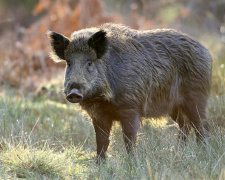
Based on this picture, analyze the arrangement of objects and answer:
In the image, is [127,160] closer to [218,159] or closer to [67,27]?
[218,159]

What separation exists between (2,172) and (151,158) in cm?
164

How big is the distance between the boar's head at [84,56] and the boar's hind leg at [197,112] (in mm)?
1624

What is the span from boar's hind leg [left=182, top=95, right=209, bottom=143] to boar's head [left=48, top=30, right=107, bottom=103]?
5.33ft

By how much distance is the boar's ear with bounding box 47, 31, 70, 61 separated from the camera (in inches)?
243

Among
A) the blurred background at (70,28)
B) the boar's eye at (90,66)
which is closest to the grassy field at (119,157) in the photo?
the boar's eye at (90,66)

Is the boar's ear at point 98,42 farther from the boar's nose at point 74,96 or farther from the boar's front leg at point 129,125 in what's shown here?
Result: the boar's front leg at point 129,125

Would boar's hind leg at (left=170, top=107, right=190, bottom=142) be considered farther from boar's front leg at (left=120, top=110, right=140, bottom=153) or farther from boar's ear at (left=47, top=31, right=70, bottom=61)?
boar's ear at (left=47, top=31, right=70, bottom=61)

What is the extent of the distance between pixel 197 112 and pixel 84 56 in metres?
2.00

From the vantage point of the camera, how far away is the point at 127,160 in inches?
219

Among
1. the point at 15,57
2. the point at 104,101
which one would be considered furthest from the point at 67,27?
the point at 104,101

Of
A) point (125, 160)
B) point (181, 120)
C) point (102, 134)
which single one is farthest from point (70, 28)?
point (125, 160)

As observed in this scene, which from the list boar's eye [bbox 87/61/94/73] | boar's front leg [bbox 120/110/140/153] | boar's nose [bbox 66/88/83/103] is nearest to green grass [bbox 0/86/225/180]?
boar's front leg [bbox 120/110/140/153]

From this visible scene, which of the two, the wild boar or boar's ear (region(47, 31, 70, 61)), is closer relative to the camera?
the wild boar

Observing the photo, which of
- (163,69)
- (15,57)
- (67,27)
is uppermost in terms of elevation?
(163,69)
